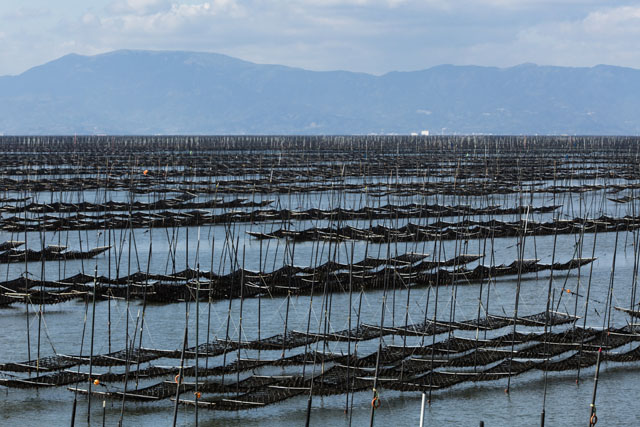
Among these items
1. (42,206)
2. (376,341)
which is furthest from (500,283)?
(42,206)

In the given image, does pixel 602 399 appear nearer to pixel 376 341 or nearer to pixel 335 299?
pixel 376 341

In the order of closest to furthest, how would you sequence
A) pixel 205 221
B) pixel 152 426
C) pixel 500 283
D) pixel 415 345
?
1. pixel 152 426
2. pixel 415 345
3. pixel 500 283
4. pixel 205 221

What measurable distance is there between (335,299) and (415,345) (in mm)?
9789

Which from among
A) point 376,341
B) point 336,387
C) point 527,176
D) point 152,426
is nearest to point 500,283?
point 376,341

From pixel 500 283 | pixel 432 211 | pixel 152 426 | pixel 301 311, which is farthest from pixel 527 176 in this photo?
pixel 152 426

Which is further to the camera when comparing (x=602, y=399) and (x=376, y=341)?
(x=376, y=341)

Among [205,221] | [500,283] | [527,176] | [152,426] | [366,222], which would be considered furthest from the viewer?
[527,176]

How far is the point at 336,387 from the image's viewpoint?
27.0 meters

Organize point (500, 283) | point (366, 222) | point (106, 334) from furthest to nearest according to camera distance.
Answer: point (366, 222)
point (500, 283)
point (106, 334)

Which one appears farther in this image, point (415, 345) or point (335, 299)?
point (335, 299)

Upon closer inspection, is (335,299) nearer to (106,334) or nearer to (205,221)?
(106,334)

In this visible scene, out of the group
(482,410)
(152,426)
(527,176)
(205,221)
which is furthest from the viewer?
(527,176)

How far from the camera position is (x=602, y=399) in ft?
93.5

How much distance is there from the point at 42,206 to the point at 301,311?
37508 mm
